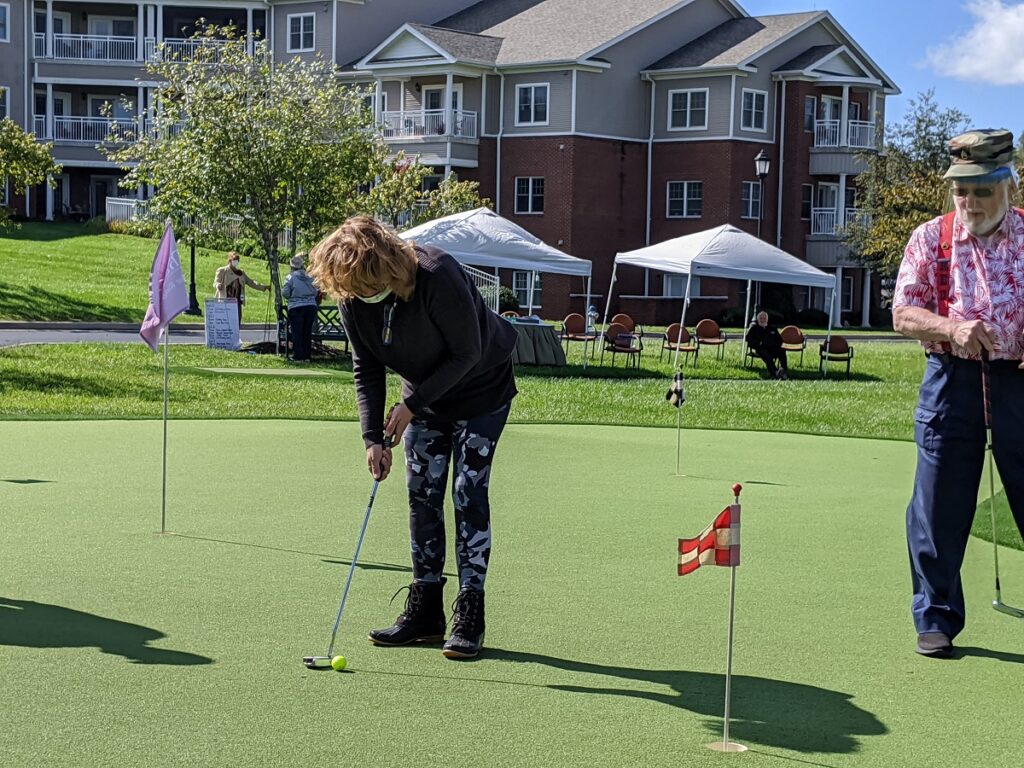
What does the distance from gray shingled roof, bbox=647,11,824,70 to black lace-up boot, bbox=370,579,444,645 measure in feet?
141

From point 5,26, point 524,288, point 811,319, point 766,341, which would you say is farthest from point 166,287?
point 5,26

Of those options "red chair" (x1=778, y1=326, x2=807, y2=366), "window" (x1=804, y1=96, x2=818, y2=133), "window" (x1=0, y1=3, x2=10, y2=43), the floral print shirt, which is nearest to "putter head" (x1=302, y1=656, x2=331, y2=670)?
the floral print shirt

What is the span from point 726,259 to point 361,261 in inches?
855

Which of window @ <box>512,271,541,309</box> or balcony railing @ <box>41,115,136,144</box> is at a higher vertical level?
balcony railing @ <box>41,115,136,144</box>

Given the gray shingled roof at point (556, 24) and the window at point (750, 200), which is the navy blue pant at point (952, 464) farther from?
the window at point (750, 200)

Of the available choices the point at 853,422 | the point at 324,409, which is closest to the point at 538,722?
the point at 324,409

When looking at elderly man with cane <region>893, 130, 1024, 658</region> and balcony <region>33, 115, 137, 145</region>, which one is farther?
balcony <region>33, 115, 137, 145</region>

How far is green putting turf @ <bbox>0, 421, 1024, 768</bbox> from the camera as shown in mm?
4641

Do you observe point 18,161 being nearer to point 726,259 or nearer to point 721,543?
point 726,259

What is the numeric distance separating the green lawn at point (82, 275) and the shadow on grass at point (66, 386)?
1326 cm

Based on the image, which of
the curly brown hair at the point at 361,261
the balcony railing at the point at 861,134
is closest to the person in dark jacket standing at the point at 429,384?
the curly brown hair at the point at 361,261

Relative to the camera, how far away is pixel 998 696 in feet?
17.4

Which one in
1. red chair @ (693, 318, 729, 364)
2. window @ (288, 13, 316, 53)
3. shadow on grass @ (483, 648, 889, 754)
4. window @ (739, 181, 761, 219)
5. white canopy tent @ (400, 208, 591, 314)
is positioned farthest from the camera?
window @ (288, 13, 316, 53)

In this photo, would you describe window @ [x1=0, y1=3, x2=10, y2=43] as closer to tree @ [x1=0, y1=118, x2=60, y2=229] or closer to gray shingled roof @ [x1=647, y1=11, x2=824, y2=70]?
gray shingled roof @ [x1=647, y1=11, x2=824, y2=70]
